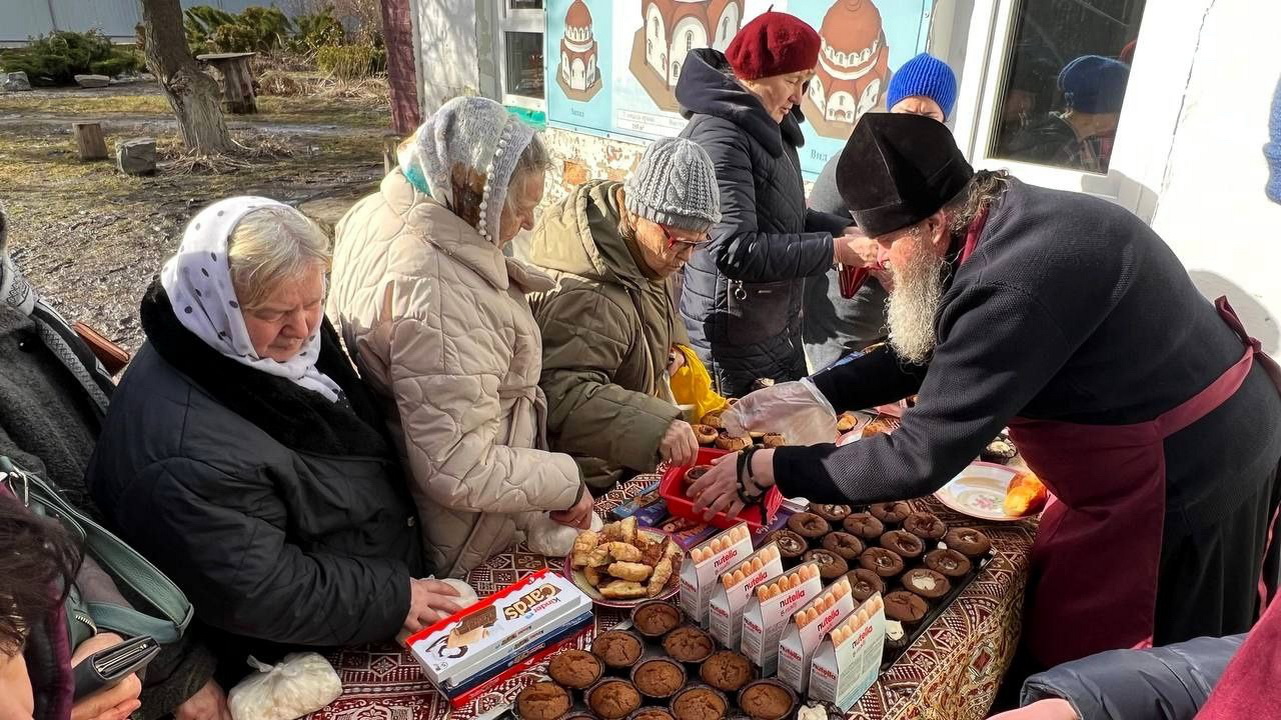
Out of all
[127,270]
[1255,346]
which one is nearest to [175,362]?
[1255,346]

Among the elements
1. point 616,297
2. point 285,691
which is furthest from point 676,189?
point 285,691

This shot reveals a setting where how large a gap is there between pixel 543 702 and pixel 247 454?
0.70m

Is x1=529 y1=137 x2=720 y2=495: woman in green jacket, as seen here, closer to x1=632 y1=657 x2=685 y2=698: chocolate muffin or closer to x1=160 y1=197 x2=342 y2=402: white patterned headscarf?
x1=632 y1=657 x2=685 y2=698: chocolate muffin

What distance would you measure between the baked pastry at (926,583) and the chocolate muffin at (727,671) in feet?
1.57

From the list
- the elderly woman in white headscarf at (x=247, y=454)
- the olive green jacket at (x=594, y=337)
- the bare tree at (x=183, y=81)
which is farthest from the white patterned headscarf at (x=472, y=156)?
the bare tree at (x=183, y=81)

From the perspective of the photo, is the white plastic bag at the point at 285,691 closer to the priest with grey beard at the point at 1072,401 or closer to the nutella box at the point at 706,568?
the nutella box at the point at 706,568

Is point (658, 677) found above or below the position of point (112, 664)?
below

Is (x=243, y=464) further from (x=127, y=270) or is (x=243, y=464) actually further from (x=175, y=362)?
(x=127, y=270)

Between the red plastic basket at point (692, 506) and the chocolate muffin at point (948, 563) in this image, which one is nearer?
the chocolate muffin at point (948, 563)

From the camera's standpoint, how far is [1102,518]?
1753 millimetres

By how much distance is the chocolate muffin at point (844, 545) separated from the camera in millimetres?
1866

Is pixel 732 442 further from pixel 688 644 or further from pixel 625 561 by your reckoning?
pixel 688 644

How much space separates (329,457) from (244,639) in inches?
15.6

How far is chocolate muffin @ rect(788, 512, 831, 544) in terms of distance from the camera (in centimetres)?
194
